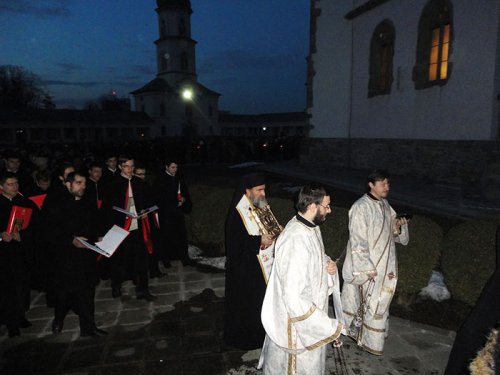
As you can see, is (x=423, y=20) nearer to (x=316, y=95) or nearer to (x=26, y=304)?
(x=316, y=95)

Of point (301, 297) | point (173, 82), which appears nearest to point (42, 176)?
point (301, 297)

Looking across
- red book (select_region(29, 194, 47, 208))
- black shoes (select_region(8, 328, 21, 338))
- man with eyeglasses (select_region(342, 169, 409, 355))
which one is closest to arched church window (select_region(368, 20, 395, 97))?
man with eyeglasses (select_region(342, 169, 409, 355))

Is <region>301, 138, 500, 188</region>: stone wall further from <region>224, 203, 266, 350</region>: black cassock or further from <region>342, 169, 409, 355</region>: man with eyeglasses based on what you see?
<region>224, 203, 266, 350</region>: black cassock

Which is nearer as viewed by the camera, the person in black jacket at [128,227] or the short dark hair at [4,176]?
the short dark hair at [4,176]

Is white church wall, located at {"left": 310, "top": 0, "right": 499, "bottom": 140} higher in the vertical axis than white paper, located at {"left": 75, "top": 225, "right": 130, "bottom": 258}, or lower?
higher

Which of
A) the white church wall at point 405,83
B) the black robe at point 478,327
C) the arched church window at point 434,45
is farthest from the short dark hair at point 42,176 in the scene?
the arched church window at point 434,45

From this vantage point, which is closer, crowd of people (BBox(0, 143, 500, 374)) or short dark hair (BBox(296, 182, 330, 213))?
crowd of people (BBox(0, 143, 500, 374))

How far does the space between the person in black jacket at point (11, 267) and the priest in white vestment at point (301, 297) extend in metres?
3.52

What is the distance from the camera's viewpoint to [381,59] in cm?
1595

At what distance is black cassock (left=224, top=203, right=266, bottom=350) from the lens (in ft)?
12.1

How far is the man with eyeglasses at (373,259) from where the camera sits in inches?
145

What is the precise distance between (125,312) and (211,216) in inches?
106

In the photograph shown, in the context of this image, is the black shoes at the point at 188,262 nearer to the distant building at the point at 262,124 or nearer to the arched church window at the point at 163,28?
the arched church window at the point at 163,28

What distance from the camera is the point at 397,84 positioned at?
14.5 m
